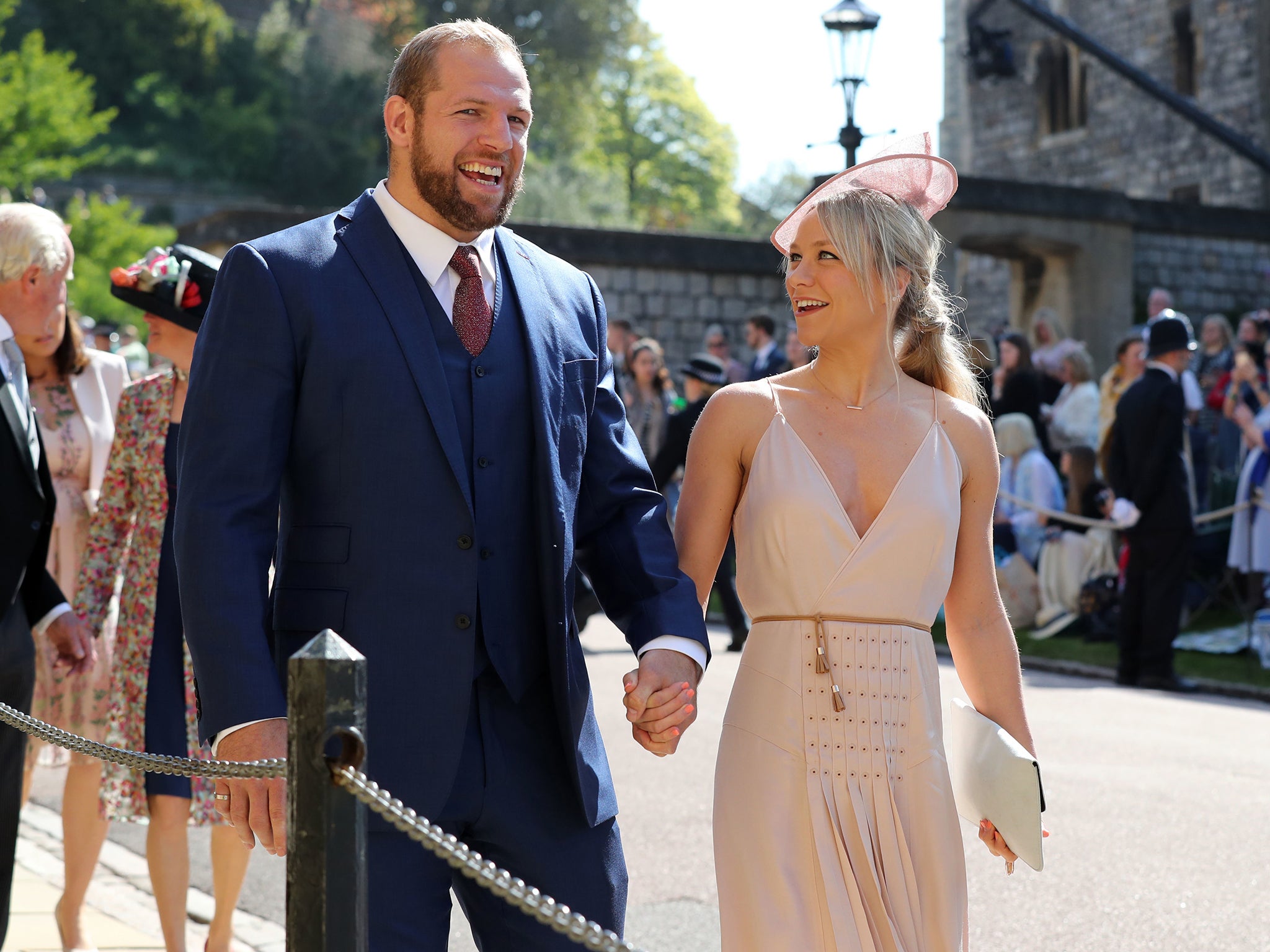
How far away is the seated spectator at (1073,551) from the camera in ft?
39.6

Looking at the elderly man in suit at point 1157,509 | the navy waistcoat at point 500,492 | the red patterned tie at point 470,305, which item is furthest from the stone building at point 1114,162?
the navy waistcoat at point 500,492

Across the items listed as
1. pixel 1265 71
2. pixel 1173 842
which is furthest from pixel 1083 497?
pixel 1265 71

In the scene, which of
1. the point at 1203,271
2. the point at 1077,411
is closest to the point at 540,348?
the point at 1077,411

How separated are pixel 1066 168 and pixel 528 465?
115ft

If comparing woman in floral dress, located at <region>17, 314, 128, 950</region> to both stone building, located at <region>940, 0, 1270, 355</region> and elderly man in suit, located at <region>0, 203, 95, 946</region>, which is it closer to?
elderly man in suit, located at <region>0, 203, 95, 946</region>

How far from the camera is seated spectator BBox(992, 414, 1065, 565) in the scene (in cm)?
1259

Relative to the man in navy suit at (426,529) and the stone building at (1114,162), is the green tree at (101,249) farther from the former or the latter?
the man in navy suit at (426,529)

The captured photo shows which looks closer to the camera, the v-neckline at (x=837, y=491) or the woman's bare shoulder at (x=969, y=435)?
the v-neckline at (x=837, y=491)

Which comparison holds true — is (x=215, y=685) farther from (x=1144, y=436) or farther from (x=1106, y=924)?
(x=1144, y=436)

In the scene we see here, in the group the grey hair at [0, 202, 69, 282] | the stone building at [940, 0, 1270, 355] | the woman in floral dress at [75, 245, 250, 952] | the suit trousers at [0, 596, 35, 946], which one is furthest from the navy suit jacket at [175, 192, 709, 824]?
the stone building at [940, 0, 1270, 355]

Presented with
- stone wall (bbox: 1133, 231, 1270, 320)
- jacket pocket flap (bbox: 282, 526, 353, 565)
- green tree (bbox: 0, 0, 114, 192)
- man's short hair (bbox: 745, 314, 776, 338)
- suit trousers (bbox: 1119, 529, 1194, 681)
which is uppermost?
green tree (bbox: 0, 0, 114, 192)

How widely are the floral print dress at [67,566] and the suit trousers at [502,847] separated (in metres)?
2.71

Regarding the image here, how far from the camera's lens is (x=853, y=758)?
10.3 ft

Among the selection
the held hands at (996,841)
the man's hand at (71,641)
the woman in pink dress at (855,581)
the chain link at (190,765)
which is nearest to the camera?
the chain link at (190,765)
